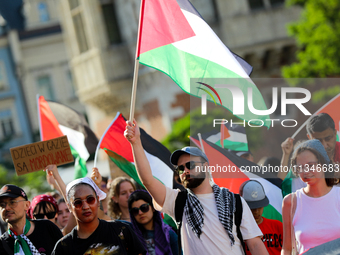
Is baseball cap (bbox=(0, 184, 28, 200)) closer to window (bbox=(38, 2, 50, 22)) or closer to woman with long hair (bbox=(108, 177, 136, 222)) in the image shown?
woman with long hair (bbox=(108, 177, 136, 222))

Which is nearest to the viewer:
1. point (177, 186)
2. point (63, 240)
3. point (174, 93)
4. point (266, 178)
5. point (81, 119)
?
point (63, 240)

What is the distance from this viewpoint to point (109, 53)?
20.0 metres

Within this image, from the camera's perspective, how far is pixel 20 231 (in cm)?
385

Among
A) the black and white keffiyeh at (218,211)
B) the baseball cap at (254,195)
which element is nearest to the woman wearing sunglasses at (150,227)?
the baseball cap at (254,195)

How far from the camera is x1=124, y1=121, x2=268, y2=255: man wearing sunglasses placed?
11.5ft

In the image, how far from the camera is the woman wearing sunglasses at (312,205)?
348 cm

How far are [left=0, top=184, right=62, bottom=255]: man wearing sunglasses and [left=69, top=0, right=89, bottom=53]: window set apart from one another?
1739 centimetres

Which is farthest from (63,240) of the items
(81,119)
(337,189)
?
(81,119)

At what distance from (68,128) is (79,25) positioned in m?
15.1

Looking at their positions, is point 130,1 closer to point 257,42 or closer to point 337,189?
point 257,42

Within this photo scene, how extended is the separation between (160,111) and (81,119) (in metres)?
12.8

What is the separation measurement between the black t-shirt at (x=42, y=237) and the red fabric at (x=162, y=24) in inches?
62.0

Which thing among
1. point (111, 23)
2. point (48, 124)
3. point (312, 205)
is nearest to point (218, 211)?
point (312, 205)

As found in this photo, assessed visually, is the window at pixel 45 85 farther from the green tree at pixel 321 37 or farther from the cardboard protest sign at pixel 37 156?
the cardboard protest sign at pixel 37 156
